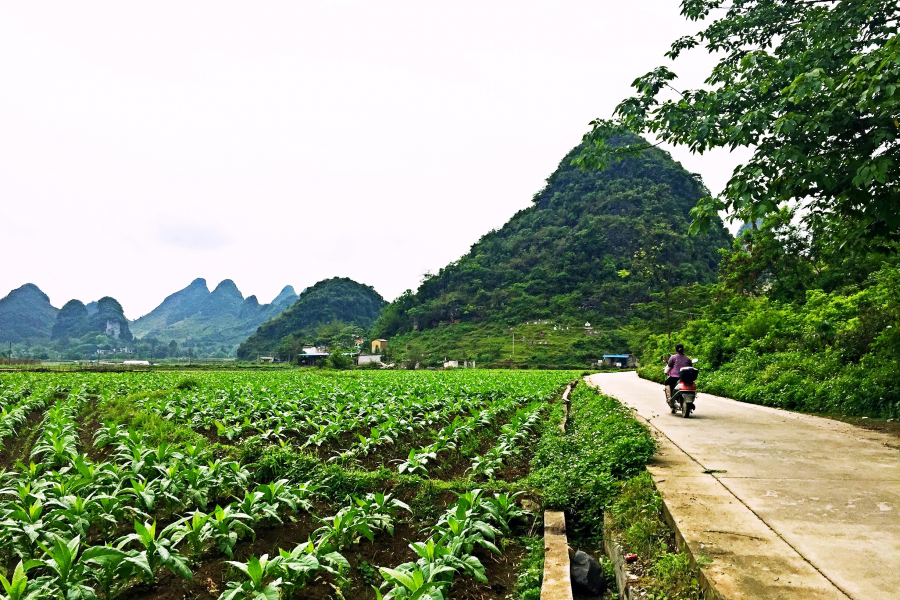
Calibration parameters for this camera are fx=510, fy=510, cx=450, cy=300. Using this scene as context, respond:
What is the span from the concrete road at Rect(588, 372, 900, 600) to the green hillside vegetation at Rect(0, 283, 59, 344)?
584 ft

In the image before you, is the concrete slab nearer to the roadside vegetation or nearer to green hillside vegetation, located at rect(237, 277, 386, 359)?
the roadside vegetation

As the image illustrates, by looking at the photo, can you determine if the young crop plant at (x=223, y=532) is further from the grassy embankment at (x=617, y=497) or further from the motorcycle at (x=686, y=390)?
the motorcycle at (x=686, y=390)

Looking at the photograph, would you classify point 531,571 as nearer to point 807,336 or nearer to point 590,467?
point 590,467

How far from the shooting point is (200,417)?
10516 millimetres

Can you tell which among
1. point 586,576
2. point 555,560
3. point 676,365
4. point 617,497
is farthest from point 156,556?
point 676,365

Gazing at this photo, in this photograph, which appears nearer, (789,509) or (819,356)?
(789,509)

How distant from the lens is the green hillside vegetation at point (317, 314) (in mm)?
110812

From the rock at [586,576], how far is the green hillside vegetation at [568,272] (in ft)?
179

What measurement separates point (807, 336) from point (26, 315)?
609 ft

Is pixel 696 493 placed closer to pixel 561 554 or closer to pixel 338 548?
pixel 561 554

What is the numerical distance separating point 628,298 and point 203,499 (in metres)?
75.4

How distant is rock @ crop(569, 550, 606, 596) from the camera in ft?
11.7

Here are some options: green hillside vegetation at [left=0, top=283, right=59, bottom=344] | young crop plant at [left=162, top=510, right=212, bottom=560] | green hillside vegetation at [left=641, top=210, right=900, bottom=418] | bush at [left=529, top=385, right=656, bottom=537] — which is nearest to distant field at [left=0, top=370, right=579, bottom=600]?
young crop plant at [left=162, top=510, right=212, bottom=560]

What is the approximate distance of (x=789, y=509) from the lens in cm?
379
